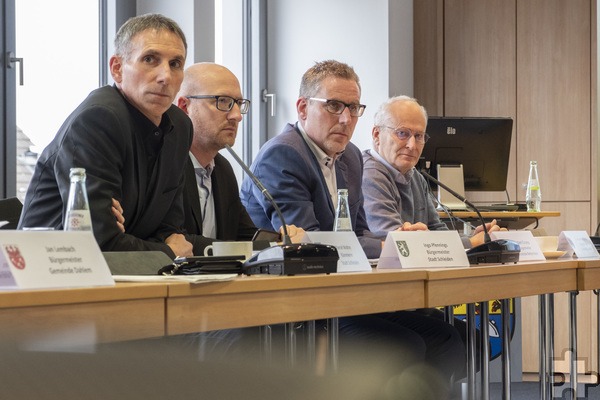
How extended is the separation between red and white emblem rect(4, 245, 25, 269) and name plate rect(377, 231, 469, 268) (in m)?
0.97

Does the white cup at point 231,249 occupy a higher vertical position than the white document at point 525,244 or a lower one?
higher

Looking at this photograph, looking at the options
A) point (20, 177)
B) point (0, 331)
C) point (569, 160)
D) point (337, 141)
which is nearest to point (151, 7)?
point (20, 177)

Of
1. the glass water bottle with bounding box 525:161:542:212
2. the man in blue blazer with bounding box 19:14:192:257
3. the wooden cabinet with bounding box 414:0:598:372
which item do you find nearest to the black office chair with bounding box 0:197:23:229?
the man in blue blazer with bounding box 19:14:192:257

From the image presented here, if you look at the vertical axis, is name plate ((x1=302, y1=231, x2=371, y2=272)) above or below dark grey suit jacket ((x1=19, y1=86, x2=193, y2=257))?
below

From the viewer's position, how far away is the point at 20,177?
3457 mm

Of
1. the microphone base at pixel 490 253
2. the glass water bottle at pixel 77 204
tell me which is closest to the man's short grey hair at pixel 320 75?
the microphone base at pixel 490 253

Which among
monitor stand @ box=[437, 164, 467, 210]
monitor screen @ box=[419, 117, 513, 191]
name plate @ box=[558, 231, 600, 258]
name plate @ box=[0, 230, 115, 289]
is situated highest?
monitor screen @ box=[419, 117, 513, 191]

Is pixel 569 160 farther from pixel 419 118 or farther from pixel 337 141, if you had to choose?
pixel 337 141

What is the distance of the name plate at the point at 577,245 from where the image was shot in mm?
2708

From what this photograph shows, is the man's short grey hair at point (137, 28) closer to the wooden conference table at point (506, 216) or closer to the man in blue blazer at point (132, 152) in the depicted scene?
the man in blue blazer at point (132, 152)

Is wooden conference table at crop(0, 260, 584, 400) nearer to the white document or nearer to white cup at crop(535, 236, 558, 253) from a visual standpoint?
the white document

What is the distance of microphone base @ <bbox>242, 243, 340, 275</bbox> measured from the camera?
1538 millimetres

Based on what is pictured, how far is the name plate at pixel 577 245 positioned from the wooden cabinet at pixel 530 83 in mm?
2844

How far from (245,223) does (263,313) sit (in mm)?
1415
